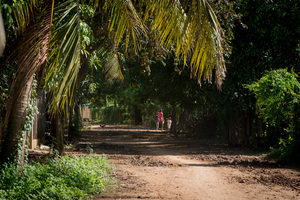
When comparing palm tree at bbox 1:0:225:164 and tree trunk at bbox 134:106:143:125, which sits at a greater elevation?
palm tree at bbox 1:0:225:164

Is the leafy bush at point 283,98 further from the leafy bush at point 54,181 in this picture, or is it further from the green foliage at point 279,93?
the leafy bush at point 54,181

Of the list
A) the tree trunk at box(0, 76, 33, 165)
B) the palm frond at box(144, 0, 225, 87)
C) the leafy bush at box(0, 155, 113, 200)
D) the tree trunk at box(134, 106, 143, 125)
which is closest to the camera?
the palm frond at box(144, 0, 225, 87)

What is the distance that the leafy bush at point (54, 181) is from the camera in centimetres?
590

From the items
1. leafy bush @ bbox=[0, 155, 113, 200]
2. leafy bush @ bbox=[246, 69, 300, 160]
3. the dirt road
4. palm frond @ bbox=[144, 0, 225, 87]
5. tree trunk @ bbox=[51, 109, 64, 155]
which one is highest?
palm frond @ bbox=[144, 0, 225, 87]

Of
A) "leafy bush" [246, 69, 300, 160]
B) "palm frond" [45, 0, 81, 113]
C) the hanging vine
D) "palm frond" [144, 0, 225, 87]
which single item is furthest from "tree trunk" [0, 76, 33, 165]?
"leafy bush" [246, 69, 300, 160]

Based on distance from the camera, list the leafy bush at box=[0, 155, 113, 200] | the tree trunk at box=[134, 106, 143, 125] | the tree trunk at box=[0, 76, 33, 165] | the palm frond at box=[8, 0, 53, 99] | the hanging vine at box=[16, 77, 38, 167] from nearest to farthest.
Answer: the palm frond at box=[8, 0, 53, 99], the leafy bush at box=[0, 155, 113, 200], the tree trunk at box=[0, 76, 33, 165], the hanging vine at box=[16, 77, 38, 167], the tree trunk at box=[134, 106, 143, 125]

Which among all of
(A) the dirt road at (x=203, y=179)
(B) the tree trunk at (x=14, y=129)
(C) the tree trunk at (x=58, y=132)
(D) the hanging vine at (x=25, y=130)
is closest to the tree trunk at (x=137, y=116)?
(A) the dirt road at (x=203, y=179)

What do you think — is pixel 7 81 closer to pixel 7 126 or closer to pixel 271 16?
pixel 7 126

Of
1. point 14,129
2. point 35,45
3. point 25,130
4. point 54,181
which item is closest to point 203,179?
point 54,181

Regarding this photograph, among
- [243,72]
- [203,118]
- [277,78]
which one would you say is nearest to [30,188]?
[277,78]

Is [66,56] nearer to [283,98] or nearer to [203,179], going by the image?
[203,179]

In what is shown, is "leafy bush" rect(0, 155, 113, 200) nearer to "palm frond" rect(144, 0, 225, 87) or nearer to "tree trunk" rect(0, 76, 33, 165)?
"tree trunk" rect(0, 76, 33, 165)

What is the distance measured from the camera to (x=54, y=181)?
6531 millimetres

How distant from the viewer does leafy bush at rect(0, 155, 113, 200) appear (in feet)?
A: 19.4
